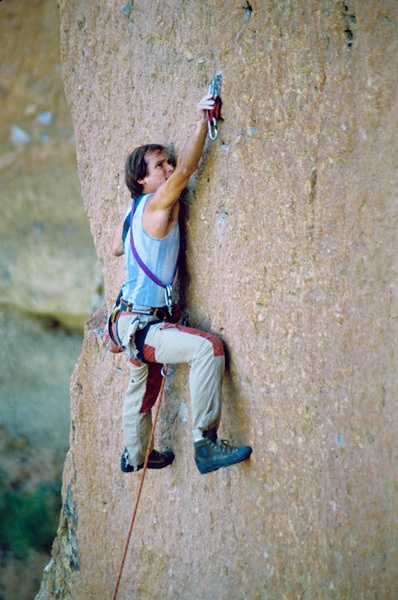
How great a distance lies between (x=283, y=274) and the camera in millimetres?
3168

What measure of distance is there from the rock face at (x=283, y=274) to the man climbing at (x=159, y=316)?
120 mm

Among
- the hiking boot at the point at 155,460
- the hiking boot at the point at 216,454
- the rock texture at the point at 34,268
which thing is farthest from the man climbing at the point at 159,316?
the rock texture at the point at 34,268

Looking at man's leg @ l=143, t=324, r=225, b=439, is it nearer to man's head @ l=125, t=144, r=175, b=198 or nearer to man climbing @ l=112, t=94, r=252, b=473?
man climbing @ l=112, t=94, r=252, b=473

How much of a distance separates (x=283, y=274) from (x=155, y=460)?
1.32 metres

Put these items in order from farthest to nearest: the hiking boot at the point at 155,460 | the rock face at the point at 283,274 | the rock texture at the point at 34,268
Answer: the rock texture at the point at 34,268, the hiking boot at the point at 155,460, the rock face at the point at 283,274

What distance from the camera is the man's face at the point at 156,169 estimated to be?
3562mm

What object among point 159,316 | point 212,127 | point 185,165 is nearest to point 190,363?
point 159,316

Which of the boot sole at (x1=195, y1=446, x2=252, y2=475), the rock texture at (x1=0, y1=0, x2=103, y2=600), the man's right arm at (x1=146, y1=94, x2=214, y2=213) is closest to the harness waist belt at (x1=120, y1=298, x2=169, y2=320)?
the man's right arm at (x1=146, y1=94, x2=214, y2=213)

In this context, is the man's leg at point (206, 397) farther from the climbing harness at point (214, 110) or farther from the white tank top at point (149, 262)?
the climbing harness at point (214, 110)

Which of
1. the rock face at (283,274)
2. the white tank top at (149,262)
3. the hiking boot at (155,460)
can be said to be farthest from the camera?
the hiking boot at (155,460)

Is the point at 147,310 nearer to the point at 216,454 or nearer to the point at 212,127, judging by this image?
the point at 216,454

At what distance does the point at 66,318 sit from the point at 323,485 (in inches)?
183

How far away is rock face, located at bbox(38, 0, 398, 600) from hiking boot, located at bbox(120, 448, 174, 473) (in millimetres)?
69

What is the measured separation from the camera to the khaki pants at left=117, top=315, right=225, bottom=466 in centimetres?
333
